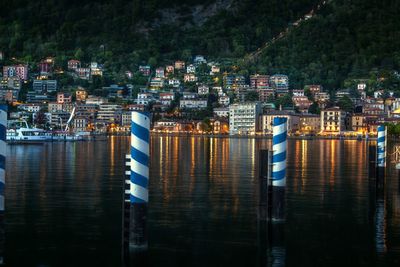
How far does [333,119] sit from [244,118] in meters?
14.2

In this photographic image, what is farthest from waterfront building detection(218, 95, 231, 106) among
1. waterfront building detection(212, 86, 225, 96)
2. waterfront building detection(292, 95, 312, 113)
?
waterfront building detection(292, 95, 312, 113)

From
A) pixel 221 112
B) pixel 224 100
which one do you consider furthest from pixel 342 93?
pixel 221 112

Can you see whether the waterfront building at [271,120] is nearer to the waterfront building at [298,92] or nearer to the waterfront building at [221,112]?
the waterfront building at [221,112]

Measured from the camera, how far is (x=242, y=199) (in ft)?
79.5

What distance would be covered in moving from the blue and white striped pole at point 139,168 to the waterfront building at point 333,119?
470 ft

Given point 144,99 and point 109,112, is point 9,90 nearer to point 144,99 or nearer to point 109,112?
point 109,112

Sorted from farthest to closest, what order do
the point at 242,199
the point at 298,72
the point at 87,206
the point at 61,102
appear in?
the point at 298,72
the point at 61,102
the point at 242,199
the point at 87,206

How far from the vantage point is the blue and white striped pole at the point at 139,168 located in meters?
15.0

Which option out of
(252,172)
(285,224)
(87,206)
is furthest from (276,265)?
(252,172)

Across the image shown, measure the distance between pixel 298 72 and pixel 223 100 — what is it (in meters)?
18.6

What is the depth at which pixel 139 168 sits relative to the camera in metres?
15.1

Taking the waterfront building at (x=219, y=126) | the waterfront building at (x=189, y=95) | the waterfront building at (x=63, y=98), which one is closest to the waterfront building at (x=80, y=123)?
the waterfront building at (x=219, y=126)

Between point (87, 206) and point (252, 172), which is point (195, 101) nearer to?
point (252, 172)

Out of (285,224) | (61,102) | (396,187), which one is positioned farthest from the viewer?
(61,102)
